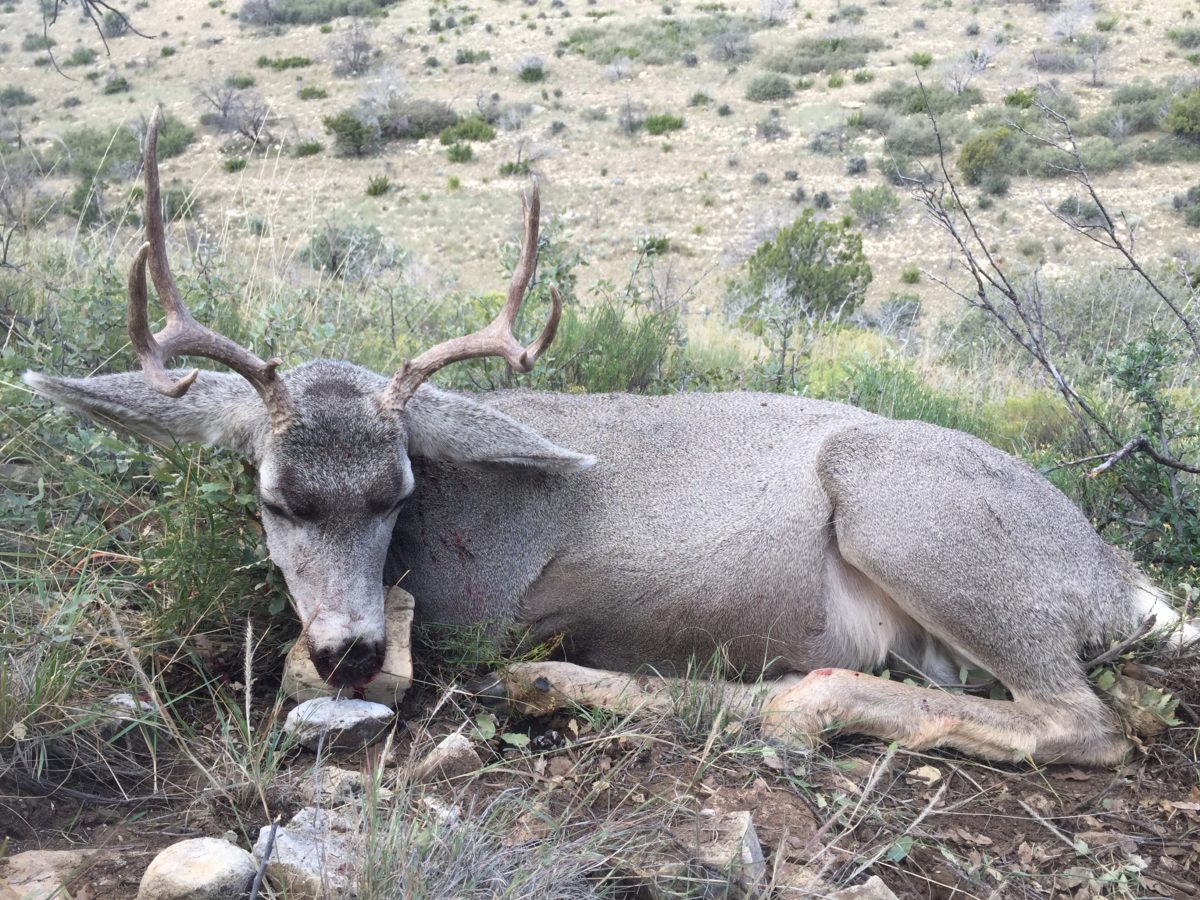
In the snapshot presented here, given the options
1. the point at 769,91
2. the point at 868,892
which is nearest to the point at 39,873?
the point at 868,892

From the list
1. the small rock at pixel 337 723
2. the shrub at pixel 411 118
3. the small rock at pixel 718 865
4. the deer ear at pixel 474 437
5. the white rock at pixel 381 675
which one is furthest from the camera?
the shrub at pixel 411 118

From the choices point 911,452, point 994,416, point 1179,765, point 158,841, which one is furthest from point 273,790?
point 994,416

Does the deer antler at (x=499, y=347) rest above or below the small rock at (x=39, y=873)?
above

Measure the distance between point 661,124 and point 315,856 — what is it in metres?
40.3

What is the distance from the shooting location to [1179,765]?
3.57 meters

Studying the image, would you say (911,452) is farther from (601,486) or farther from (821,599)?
(601,486)

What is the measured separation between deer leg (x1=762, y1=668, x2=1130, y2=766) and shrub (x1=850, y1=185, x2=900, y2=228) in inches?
1089

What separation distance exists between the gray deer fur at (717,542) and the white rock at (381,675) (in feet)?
0.56

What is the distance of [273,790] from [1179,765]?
309cm

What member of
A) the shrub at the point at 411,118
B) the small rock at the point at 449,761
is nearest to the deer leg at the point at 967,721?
the small rock at the point at 449,761

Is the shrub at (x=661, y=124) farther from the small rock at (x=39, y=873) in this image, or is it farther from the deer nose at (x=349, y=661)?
the small rock at (x=39, y=873)

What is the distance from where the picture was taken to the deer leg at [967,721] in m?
3.67

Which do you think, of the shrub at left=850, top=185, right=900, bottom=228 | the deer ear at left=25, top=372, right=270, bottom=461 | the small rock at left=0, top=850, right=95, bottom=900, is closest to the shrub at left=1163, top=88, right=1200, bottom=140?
the shrub at left=850, top=185, right=900, bottom=228

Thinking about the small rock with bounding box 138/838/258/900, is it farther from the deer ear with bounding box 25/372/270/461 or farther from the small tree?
the small tree
